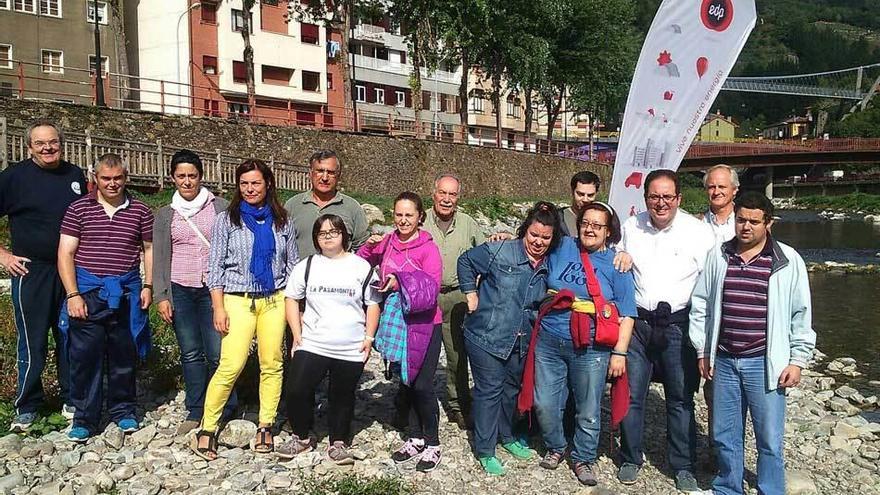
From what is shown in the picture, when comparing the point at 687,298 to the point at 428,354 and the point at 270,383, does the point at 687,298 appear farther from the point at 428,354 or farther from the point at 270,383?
the point at 270,383

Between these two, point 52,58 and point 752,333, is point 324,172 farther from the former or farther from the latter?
point 52,58

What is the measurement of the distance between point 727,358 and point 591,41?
3794 centimetres

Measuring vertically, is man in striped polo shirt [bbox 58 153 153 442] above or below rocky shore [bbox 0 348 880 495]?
above

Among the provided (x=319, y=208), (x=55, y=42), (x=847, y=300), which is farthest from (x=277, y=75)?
(x=319, y=208)

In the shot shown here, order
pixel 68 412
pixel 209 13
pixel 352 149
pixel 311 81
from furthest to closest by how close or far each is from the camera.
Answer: pixel 311 81, pixel 209 13, pixel 352 149, pixel 68 412

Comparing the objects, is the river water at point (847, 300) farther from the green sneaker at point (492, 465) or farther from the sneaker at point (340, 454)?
the sneaker at point (340, 454)

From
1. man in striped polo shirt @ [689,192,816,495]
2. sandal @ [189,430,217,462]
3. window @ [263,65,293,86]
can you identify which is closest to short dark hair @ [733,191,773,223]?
man in striped polo shirt @ [689,192,816,495]

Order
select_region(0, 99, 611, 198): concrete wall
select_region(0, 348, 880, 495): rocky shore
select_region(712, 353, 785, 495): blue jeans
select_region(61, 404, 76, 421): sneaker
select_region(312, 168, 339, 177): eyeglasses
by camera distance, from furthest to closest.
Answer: select_region(0, 99, 611, 198): concrete wall
select_region(61, 404, 76, 421): sneaker
select_region(312, 168, 339, 177): eyeglasses
select_region(0, 348, 880, 495): rocky shore
select_region(712, 353, 785, 495): blue jeans

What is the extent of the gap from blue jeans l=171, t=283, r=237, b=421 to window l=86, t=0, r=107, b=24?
3245 centimetres

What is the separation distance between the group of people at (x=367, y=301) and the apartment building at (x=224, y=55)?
29.2m

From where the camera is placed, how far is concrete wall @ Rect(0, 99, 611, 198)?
18.5 metres

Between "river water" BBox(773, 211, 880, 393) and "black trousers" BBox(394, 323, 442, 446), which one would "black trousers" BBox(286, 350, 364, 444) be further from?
"river water" BBox(773, 211, 880, 393)

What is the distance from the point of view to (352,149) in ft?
84.9

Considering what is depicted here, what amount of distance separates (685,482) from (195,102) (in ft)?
117
